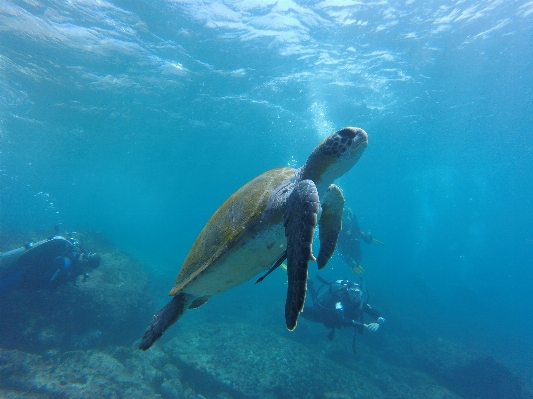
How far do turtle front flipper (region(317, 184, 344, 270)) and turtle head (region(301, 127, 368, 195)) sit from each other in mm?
315

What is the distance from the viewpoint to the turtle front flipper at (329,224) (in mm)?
2709

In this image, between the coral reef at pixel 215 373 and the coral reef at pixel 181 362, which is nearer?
the coral reef at pixel 215 373

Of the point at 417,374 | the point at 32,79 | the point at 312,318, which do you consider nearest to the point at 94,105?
the point at 32,79

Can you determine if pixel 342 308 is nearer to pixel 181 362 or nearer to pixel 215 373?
pixel 215 373

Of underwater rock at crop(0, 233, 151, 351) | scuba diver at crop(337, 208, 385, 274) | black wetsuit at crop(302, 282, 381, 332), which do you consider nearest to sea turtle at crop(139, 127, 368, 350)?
black wetsuit at crop(302, 282, 381, 332)

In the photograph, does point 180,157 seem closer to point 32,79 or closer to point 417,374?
point 32,79

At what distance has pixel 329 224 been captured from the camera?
9.46ft

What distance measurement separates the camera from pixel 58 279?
290 inches

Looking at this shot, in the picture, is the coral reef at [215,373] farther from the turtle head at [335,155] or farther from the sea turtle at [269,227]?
the turtle head at [335,155]

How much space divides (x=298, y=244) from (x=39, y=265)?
8683 millimetres

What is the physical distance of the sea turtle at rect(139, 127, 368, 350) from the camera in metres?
1.76

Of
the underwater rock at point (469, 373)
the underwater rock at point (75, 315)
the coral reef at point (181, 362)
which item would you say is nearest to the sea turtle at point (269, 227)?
the coral reef at point (181, 362)

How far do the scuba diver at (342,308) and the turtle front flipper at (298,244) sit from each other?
586 centimetres

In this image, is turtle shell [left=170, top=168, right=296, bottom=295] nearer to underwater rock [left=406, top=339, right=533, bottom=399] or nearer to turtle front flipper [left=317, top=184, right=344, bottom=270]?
turtle front flipper [left=317, top=184, right=344, bottom=270]
